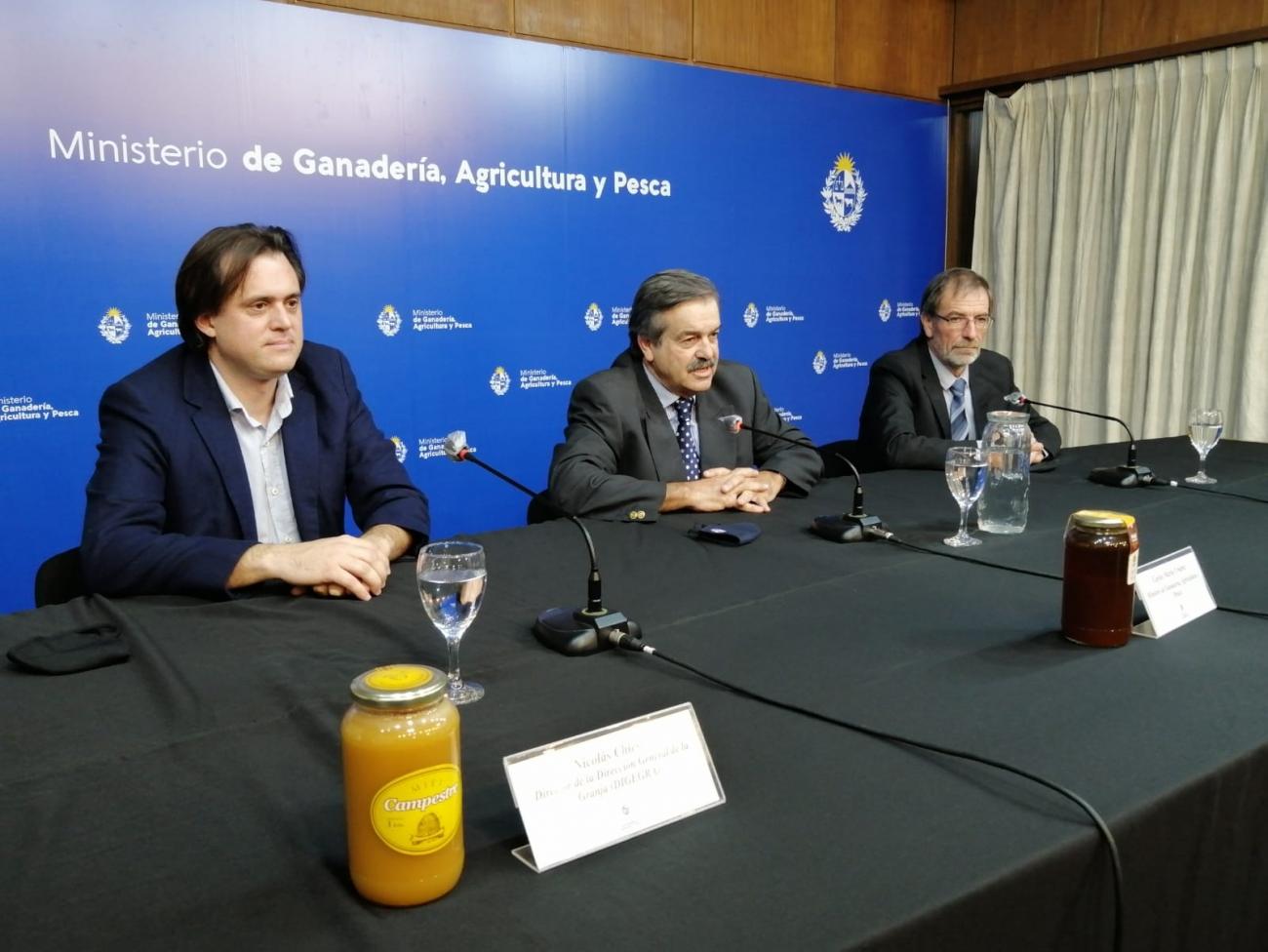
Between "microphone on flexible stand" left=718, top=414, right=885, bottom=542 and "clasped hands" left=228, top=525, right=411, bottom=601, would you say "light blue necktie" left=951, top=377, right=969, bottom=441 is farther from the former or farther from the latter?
"clasped hands" left=228, top=525, right=411, bottom=601

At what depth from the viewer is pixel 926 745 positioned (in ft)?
3.20

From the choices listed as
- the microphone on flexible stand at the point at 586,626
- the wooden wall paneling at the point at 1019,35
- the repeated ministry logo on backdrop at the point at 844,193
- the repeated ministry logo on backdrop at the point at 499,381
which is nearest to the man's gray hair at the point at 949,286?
the repeated ministry logo on backdrop at the point at 499,381

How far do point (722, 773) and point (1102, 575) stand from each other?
64cm

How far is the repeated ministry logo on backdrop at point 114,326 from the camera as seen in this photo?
9.96 ft

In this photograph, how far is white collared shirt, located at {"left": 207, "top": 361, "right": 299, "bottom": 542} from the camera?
1.96m

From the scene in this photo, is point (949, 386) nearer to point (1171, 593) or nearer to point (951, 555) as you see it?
point (951, 555)

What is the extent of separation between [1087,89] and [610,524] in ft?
13.2

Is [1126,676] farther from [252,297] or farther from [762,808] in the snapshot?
[252,297]

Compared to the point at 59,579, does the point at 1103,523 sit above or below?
above

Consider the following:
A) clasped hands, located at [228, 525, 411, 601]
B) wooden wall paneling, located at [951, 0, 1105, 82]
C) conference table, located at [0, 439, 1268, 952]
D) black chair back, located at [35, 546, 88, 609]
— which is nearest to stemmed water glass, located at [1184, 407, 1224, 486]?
conference table, located at [0, 439, 1268, 952]

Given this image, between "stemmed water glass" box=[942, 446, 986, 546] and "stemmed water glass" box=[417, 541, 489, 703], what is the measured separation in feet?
3.28

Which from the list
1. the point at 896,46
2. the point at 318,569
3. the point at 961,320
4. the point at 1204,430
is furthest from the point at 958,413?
the point at 896,46

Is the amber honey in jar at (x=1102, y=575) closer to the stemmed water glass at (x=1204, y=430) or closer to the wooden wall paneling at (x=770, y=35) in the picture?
the stemmed water glass at (x=1204, y=430)

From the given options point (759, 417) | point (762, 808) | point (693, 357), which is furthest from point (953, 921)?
point (759, 417)
